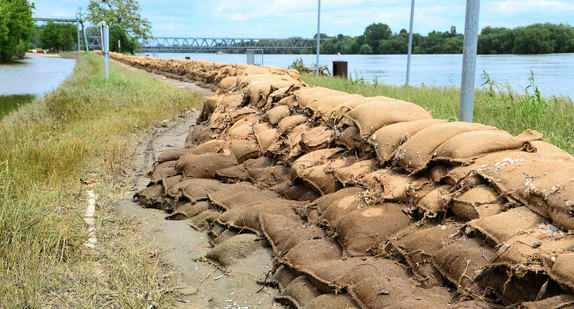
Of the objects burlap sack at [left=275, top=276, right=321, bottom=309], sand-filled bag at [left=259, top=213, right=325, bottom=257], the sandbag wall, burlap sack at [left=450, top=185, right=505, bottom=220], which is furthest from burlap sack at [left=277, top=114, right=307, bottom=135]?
burlap sack at [left=450, top=185, right=505, bottom=220]

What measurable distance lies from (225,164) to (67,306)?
324cm

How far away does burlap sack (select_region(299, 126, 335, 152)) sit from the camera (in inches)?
216

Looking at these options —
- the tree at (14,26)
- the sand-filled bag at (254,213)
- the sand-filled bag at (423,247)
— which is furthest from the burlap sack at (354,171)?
the tree at (14,26)

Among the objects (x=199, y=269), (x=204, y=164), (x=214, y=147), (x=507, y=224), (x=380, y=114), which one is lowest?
(x=199, y=269)

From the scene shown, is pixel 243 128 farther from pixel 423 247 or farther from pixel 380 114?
pixel 423 247

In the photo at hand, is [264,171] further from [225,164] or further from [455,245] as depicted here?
[455,245]

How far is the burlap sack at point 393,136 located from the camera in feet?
14.8

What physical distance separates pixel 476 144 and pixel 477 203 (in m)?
0.60

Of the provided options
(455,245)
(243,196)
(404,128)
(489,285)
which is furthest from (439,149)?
(243,196)

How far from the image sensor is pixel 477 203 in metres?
3.35

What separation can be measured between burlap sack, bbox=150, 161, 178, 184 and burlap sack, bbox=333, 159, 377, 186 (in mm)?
2578

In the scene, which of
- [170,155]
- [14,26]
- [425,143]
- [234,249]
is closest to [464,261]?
[425,143]

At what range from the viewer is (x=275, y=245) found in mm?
4211

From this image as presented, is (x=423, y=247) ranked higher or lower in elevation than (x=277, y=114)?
lower
